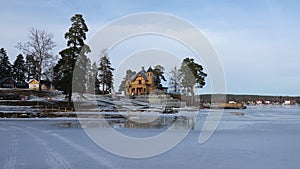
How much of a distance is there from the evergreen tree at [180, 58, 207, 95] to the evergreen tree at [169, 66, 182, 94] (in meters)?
1.46

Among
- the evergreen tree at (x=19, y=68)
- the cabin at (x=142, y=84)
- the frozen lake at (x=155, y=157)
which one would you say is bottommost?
the frozen lake at (x=155, y=157)

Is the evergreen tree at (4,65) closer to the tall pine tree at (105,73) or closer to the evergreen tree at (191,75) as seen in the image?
the tall pine tree at (105,73)

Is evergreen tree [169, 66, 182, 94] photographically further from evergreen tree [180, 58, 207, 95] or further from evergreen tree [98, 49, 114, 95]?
evergreen tree [98, 49, 114, 95]

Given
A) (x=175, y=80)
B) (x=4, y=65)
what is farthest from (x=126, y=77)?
(x=4, y=65)

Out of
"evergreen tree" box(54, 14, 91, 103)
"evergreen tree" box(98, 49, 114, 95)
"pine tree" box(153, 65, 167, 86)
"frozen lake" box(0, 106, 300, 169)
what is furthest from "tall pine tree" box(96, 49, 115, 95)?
"frozen lake" box(0, 106, 300, 169)

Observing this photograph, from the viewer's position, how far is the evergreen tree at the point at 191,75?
74000mm

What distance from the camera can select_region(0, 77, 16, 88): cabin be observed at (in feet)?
250

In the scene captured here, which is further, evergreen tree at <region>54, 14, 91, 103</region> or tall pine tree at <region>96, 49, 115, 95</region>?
tall pine tree at <region>96, 49, 115, 95</region>

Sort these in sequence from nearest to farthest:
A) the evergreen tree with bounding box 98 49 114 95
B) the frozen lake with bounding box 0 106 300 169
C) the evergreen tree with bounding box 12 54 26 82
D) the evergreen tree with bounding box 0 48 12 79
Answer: the frozen lake with bounding box 0 106 300 169 < the evergreen tree with bounding box 98 49 114 95 < the evergreen tree with bounding box 0 48 12 79 < the evergreen tree with bounding box 12 54 26 82

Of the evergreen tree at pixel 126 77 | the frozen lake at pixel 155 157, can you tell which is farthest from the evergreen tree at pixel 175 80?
the frozen lake at pixel 155 157

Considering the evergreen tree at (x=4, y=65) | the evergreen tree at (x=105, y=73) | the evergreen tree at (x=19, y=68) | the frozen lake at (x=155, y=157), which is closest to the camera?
the frozen lake at (x=155, y=157)

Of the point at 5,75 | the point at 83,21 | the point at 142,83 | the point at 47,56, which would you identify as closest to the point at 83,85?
the point at 83,21

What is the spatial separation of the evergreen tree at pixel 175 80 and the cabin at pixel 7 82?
3763cm

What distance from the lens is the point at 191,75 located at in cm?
7462
